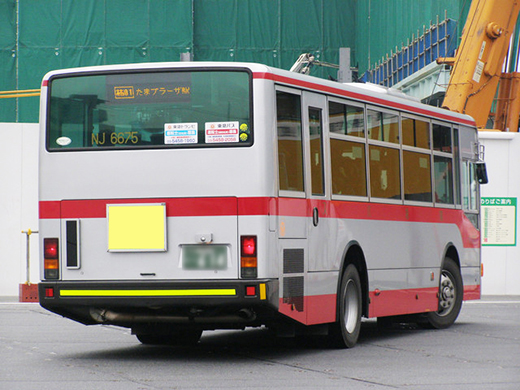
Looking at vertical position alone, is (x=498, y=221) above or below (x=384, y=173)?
below

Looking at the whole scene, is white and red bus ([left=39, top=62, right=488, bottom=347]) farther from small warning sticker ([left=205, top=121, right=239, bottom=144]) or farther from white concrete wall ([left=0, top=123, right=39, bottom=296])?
white concrete wall ([left=0, top=123, right=39, bottom=296])

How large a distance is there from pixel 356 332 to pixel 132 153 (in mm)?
3274

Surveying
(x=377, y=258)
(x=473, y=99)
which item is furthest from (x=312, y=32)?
(x=377, y=258)

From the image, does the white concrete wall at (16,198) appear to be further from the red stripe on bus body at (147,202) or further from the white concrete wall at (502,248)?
the red stripe on bus body at (147,202)

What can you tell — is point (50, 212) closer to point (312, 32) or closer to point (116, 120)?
point (116, 120)

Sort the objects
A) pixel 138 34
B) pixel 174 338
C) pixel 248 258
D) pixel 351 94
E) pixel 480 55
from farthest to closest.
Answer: pixel 138 34, pixel 480 55, pixel 174 338, pixel 351 94, pixel 248 258

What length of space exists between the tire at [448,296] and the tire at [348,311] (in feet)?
9.58

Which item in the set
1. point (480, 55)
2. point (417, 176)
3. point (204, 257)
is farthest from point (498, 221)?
point (204, 257)

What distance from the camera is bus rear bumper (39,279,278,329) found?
949 cm

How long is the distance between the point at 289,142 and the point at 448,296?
528 centimetres

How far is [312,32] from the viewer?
4481 cm

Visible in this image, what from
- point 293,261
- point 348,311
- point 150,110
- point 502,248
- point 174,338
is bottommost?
point 174,338

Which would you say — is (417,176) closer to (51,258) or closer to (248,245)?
(248,245)

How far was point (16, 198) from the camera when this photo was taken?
20.5m
